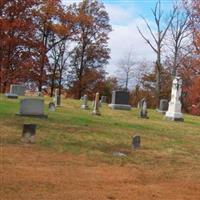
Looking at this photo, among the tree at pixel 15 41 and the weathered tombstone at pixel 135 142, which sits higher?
the tree at pixel 15 41

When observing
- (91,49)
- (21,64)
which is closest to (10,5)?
(21,64)

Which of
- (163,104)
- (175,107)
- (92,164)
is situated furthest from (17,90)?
(92,164)

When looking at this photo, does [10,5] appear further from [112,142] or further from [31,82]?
[112,142]

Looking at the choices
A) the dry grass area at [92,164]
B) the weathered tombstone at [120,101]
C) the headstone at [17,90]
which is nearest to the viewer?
the dry grass area at [92,164]

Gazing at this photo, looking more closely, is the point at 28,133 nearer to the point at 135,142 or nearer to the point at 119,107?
the point at 135,142

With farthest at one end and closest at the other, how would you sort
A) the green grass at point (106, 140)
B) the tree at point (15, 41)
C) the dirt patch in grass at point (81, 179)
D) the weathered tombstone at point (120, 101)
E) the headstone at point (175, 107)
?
the tree at point (15, 41) → the weathered tombstone at point (120, 101) → the headstone at point (175, 107) → the green grass at point (106, 140) → the dirt patch in grass at point (81, 179)

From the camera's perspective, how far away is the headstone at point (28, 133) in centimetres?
1149

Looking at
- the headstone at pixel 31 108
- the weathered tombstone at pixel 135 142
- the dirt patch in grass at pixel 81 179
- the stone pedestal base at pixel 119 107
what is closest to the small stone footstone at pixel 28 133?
the dirt patch in grass at pixel 81 179

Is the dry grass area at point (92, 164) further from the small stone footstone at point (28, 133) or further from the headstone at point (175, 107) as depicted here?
the headstone at point (175, 107)

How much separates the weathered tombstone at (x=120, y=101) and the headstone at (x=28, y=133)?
14626 mm

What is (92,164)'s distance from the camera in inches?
388

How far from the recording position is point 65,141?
12.2 m

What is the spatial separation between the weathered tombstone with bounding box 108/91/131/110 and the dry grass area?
34.7 feet

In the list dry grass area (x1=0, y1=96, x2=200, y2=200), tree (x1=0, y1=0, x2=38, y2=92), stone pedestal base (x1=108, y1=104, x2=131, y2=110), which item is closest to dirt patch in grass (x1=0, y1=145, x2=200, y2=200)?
dry grass area (x1=0, y1=96, x2=200, y2=200)
